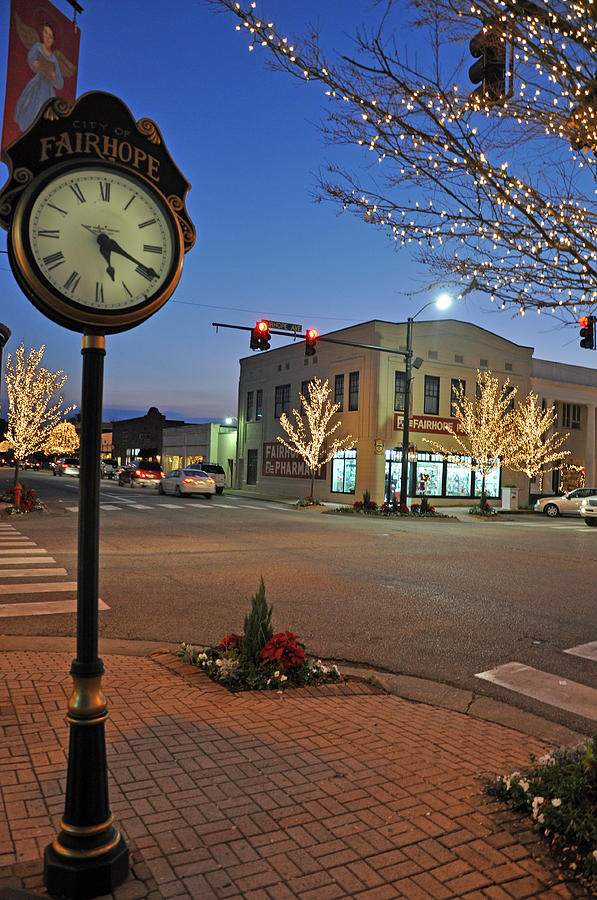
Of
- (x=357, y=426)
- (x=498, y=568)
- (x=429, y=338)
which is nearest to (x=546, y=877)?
(x=498, y=568)

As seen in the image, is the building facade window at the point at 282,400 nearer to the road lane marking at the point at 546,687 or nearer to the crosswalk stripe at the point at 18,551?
the crosswalk stripe at the point at 18,551

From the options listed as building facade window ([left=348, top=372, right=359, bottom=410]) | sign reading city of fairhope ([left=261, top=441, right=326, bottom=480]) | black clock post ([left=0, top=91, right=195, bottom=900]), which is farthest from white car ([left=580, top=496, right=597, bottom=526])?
black clock post ([left=0, top=91, right=195, bottom=900])

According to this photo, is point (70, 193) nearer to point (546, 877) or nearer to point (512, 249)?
point (512, 249)

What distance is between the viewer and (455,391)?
3619 centimetres

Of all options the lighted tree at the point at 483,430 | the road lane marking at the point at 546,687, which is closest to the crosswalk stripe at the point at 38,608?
the road lane marking at the point at 546,687

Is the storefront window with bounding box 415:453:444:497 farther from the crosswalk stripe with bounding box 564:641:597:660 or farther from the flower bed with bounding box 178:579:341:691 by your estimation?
the flower bed with bounding box 178:579:341:691

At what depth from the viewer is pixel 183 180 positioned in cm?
339

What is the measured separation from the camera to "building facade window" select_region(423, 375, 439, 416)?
119 ft

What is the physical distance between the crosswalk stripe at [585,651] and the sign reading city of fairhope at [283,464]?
30090 mm

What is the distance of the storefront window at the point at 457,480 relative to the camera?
121 ft

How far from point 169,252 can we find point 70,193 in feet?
1.64

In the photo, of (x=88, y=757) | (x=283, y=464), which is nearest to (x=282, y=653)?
(x=88, y=757)

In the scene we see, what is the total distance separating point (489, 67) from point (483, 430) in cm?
2825

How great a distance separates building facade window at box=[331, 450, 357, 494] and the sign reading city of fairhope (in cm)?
98
